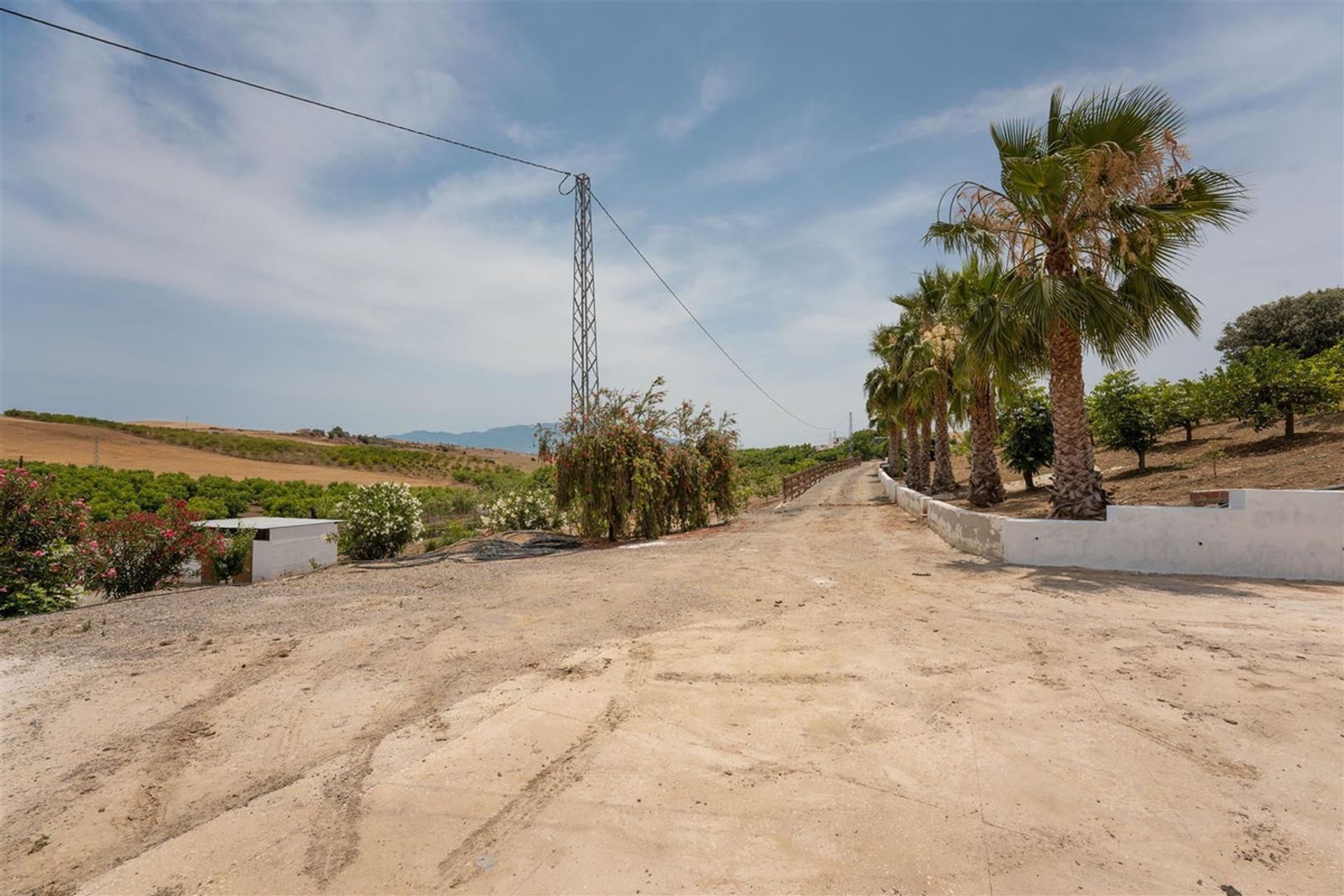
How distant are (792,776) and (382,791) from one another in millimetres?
2259

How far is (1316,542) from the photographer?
7906 mm

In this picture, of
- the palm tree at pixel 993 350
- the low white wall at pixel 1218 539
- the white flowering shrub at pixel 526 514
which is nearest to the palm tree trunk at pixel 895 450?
the palm tree at pixel 993 350

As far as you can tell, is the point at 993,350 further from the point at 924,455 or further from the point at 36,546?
the point at 924,455

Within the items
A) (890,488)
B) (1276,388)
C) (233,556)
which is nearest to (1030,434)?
(1276,388)

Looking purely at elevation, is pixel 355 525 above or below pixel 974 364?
below

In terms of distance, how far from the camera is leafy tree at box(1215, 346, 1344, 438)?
14492mm

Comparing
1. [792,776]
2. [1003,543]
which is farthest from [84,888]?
[1003,543]

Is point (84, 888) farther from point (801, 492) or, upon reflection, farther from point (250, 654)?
point (801, 492)

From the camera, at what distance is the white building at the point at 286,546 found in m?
12.6

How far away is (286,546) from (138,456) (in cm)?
6195

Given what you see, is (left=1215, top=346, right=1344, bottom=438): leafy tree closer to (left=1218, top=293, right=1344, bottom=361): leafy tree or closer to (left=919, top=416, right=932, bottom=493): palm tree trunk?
(left=919, top=416, right=932, bottom=493): palm tree trunk

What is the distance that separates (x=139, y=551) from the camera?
10180 mm

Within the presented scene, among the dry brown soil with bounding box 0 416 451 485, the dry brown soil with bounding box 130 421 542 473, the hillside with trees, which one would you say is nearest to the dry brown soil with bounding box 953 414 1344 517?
the hillside with trees

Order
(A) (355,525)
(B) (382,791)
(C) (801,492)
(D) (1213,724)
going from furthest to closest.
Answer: (C) (801,492) < (A) (355,525) < (D) (1213,724) < (B) (382,791)
